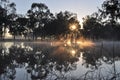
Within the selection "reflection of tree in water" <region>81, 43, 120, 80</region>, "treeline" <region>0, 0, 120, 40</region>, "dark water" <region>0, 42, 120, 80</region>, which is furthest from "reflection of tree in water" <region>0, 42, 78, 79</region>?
"treeline" <region>0, 0, 120, 40</region>

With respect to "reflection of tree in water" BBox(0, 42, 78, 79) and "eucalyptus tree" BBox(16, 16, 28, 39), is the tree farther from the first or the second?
"reflection of tree in water" BBox(0, 42, 78, 79)

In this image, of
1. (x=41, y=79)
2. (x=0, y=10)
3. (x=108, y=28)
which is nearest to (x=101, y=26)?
(x=108, y=28)

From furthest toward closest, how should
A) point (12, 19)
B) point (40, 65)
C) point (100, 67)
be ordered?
1. point (12, 19)
2. point (40, 65)
3. point (100, 67)

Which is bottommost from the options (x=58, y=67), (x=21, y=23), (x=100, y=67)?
(x=58, y=67)

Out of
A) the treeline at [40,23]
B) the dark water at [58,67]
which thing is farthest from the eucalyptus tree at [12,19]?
the dark water at [58,67]

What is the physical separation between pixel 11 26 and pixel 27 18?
7079mm

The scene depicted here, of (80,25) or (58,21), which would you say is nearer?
(58,21)

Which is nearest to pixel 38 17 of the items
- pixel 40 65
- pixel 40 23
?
pixel 40 23

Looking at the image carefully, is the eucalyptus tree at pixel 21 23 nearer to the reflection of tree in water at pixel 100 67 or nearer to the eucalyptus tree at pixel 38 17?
the eucalyptus tree at pixel 38 17

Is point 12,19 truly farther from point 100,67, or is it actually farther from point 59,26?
point 100,67

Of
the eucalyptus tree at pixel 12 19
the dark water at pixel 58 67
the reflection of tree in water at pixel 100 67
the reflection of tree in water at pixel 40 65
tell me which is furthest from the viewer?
the eucalyptus tree at pixel 12 19

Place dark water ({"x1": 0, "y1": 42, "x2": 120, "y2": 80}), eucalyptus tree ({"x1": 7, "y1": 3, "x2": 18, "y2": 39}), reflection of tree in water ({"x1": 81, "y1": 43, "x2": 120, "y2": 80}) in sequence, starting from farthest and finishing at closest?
eucalyptus tree ({"x1": 7, "y1": 3, "x2": 18, "y2": 39}) < dark water ({"x1": 0, "y1": 42, "x2": 120, "y2": 80}) < reflection of tree in water ({"x1": 81, "y1": 43, "x2": 120, "y2": 80})

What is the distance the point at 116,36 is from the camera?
12838 centimetres

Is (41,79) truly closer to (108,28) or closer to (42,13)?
(42,13)
